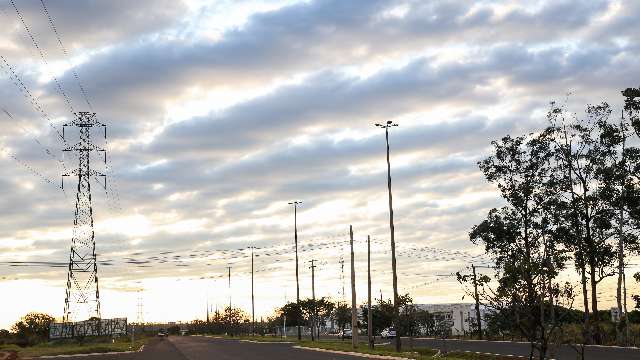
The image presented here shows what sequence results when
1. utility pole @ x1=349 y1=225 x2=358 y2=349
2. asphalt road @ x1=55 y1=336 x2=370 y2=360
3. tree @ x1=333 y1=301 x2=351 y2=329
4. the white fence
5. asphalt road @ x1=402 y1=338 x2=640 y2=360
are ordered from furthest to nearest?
tree @ x1=333 y1=301 x2=351 y2=329
the white fence
utility pole @ x1=349 y1=225 x2=358 y2=349
asphalt road @ x1=55 y1=336 x2=370 y2=360
asphalt road @ x1=402 y1=338 x2=640 y2=360

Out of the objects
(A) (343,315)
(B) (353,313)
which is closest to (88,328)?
(A) (343,315)

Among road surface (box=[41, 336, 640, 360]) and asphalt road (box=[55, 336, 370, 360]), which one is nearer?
road surface (box=[41, 336, 640, 360])

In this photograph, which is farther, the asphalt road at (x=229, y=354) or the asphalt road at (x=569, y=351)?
the asphalt road at (x=229, y=354)

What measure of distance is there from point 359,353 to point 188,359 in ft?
41.7

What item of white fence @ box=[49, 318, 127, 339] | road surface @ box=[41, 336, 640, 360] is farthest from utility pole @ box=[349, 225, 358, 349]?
white fence @ box=[49, 318, 127, 339]

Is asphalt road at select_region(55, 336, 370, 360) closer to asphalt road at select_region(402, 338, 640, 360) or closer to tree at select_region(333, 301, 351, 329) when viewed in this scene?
asphalt road at select_region(402, 338, 640, 360)

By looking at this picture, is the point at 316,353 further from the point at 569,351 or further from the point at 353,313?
the point at 569,351

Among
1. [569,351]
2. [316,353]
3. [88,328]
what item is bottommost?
[316,353]

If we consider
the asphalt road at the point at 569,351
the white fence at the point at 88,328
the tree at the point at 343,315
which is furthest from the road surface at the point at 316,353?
the tree at the point at 343,315

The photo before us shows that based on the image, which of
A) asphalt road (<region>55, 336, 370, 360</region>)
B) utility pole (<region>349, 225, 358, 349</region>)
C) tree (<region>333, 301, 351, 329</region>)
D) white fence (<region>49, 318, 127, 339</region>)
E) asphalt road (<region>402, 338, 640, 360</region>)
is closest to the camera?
asphalt road (<region>402, 338, 640, 360</region>)

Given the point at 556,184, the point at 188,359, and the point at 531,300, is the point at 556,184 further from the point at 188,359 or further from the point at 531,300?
the point at 531,300

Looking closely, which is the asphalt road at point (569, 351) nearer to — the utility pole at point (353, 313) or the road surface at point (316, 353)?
the road surface at point (316, 353)


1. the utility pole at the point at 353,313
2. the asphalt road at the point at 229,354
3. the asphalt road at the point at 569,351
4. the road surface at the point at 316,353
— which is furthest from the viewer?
the utility pole at the point at 353,313

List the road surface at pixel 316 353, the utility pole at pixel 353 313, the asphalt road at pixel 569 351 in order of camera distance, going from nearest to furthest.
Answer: the asphalt road at pixel 569 351
the road surface at pixel 316 353
the utility pole at pixel 353 313
